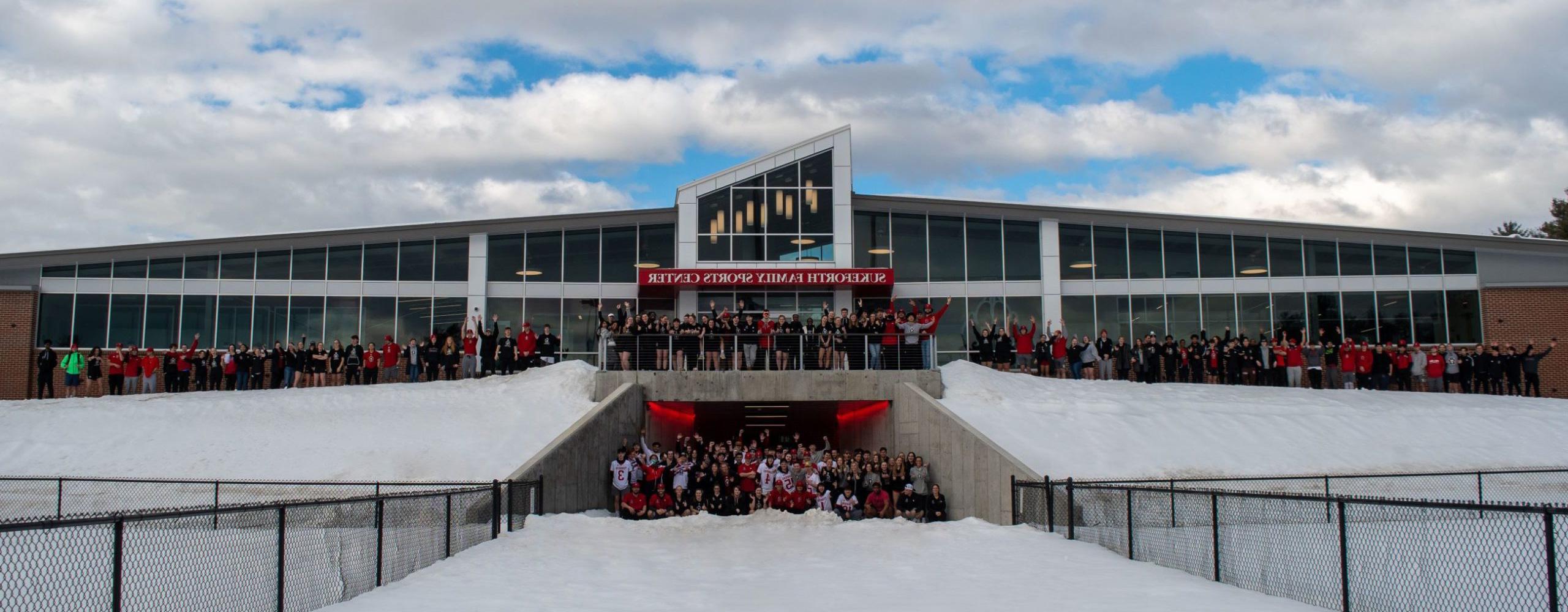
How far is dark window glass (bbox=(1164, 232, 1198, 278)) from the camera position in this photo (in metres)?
32.0

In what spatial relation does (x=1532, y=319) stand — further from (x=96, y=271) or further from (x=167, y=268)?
(x=96, y=271)

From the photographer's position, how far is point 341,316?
100 ft

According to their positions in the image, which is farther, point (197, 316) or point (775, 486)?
point (197, 316)

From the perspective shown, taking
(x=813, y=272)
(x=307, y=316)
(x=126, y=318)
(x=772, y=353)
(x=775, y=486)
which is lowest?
(x=775, y=486)

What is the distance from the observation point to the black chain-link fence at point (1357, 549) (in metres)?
8.04

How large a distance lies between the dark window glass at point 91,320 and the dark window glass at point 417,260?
24.7 ft

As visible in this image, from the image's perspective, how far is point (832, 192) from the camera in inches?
1211

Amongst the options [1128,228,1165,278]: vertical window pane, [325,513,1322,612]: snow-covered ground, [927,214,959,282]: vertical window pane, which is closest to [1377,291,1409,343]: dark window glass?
[1128,228,1165,278]: vertical window pane

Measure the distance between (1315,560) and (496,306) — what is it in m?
25.6

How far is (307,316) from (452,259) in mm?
4220

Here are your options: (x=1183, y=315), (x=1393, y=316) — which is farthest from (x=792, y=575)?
A: (x=1393, y=316)

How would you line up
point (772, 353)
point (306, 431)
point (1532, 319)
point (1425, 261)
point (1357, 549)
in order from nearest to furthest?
point (1357, 549) → point (306, 431) → point (772, 353) → point (1532, 319) → point (1425, 261)

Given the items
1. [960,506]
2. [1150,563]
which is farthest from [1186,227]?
[1150,563]

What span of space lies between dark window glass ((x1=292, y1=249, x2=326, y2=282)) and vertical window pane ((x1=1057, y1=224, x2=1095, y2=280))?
2100 cm
